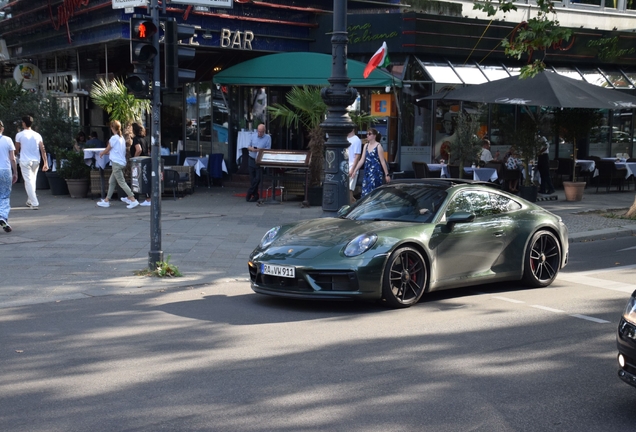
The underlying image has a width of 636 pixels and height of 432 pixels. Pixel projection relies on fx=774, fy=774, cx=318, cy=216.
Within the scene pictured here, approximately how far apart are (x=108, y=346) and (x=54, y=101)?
14.8 metres

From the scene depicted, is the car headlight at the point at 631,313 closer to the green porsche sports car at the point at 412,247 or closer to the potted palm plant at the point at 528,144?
the green porsche sports car at the point at 412,247

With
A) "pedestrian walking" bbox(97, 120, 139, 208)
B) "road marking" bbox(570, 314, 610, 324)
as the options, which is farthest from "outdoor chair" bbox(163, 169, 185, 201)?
"road marking" bbox(570, 314, 610, 324)

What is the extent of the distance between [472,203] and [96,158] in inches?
445

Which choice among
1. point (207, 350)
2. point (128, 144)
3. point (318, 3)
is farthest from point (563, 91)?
point (207, 350)

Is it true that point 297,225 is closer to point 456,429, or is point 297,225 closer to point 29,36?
point 456,429

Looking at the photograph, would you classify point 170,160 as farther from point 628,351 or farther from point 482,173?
point 628,351

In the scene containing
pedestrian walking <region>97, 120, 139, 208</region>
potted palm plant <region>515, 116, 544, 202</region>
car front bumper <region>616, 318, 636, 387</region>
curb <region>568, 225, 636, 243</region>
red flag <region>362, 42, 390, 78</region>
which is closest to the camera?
car front bumper <region>616, 318, 636, 387</region>

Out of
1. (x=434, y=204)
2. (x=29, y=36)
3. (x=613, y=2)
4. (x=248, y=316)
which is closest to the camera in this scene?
(x=248, y=316)

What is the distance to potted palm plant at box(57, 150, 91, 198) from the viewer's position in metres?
18.6

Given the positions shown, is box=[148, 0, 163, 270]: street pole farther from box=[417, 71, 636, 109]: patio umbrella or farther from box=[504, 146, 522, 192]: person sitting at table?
box=[504, 146, 522, 192]: person sitting at table

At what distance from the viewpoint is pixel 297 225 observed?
893 centimetres

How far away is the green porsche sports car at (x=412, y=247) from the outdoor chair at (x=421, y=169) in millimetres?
9528

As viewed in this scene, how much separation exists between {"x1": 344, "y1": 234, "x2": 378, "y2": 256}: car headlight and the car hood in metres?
0.08

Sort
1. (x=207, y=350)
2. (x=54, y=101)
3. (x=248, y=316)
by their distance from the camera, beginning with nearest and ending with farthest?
1. (x=207, y=350)
2. (x=248, y=316)
3. (x=54, y=101)
